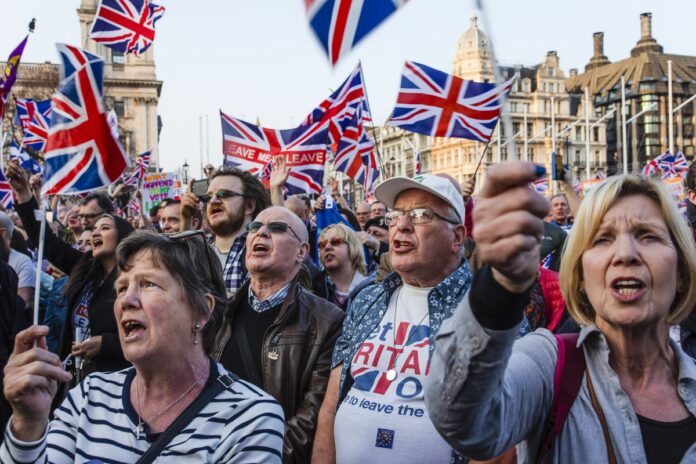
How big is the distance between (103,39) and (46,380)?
29.7 feet

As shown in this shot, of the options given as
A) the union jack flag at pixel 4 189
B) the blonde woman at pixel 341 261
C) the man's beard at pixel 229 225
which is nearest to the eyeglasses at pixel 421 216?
the man's beard at pixel 229 225

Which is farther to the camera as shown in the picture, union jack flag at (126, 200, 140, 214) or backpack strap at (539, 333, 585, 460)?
union jack flag at (126, 200, 140, 214)

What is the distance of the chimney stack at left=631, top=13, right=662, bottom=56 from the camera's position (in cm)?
10426

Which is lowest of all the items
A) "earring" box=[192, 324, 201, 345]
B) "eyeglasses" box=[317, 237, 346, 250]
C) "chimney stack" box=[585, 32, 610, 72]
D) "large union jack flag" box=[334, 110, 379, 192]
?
"earring" box=[192, 324, 201, 345]

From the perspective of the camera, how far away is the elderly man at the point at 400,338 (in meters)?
3.27

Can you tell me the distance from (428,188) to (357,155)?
822cm

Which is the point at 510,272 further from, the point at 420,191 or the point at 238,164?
the point at 238,164

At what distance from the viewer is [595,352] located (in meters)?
2.25

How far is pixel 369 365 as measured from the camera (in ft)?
11.4

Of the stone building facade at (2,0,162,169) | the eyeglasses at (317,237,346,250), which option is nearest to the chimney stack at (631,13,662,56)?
the stone building facade at (2,0,162,169)

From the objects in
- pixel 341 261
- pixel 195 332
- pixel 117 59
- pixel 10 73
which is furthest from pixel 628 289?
pixel 117 59

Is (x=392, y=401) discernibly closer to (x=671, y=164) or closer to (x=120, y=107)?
(x=671, y=164)

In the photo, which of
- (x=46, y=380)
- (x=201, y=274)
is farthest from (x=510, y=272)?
(x=201, y=274)

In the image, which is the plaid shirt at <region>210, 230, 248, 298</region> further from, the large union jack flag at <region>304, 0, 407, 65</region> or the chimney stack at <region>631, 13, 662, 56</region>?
the chimney stack at <region>631, 13, 662, 56</region>
